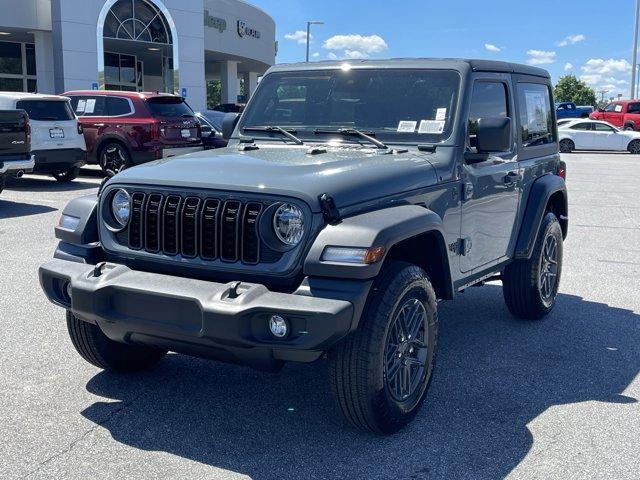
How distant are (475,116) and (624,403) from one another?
6.53 feet

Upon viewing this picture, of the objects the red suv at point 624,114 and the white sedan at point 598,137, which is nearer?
the white sedan at point 598,137

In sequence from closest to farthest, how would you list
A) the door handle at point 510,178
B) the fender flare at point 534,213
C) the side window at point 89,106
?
1. the door handle at point 510,178
2. the fender flare at point 534,213
3. the side window at point 89,106

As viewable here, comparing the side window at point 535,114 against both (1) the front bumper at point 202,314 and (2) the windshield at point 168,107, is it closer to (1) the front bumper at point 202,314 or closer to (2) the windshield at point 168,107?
(1) the front bumper at point 202,314

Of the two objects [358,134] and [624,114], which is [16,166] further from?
[624,114]

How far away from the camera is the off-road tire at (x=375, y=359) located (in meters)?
3.59

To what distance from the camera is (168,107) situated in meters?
16.0

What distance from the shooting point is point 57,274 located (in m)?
3.97

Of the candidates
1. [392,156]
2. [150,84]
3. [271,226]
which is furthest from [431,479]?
[150,84]

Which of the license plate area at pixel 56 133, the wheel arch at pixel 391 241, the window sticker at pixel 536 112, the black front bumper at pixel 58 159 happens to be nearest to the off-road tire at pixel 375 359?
the wheel arch at pixel 391 241

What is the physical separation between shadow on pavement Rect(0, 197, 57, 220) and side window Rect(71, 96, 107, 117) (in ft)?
13.1

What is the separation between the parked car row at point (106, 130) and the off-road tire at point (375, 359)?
11908 mm

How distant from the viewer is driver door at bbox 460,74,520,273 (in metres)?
4.84

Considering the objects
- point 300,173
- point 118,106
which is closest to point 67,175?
point 118,106

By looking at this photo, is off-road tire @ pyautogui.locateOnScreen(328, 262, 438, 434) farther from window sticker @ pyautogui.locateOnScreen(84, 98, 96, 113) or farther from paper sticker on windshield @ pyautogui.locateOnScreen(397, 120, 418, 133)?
window sticker @ pyautogui.locateOnScreen(84, 98, 96, 113)
